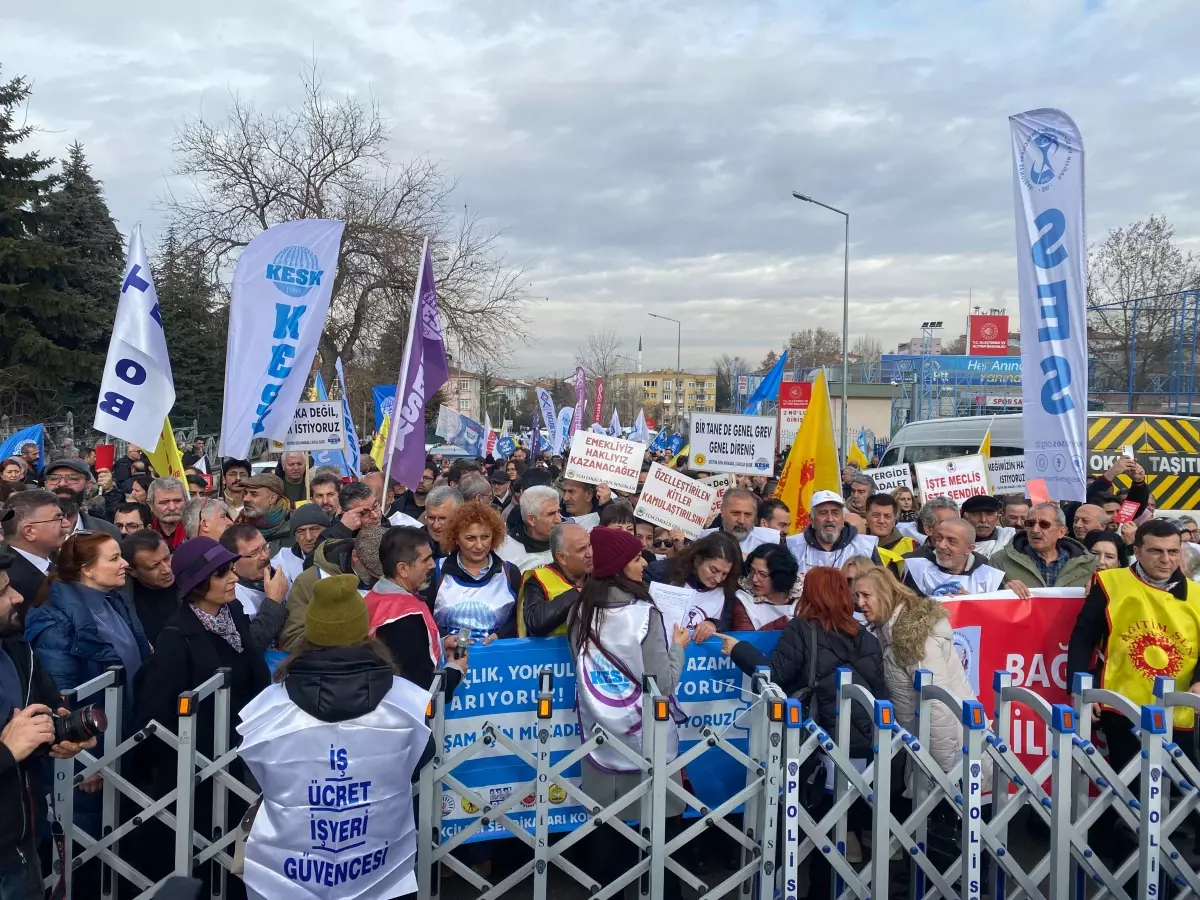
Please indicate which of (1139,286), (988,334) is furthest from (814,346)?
(1139,286)

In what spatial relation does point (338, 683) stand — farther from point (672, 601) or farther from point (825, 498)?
point (825, 498)

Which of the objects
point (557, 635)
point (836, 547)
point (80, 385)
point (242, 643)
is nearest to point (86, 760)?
point (242, 643)

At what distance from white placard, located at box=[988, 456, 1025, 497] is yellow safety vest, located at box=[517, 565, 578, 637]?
610 centimetres

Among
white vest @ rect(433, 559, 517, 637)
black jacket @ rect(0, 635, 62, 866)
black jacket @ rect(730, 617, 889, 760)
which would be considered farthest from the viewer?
white vest @ rect(433, 559, 517, 637)

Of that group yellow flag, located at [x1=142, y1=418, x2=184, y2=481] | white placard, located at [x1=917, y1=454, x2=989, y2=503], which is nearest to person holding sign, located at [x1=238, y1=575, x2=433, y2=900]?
yellow flag, located at [x1=142, y1=418, x2=184, y2=481]

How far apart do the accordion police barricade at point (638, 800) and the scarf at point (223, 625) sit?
1.02 meters

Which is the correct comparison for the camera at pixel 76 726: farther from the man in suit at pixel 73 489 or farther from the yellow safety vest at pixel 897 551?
the yellow safety vest at pixel 897 551

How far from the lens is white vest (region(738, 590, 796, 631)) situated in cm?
526

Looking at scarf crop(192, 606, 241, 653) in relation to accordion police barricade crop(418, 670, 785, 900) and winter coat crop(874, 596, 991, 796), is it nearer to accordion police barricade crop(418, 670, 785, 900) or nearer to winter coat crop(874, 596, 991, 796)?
accordion police barricade crop(418, 670, 785, 900)

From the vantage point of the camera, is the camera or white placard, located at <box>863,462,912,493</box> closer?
the camera

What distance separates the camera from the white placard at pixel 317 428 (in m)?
9.14

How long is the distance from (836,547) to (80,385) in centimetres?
3473

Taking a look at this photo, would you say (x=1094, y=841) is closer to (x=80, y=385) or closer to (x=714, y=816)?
(x=714, y=816)

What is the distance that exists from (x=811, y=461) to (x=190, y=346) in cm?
3326
